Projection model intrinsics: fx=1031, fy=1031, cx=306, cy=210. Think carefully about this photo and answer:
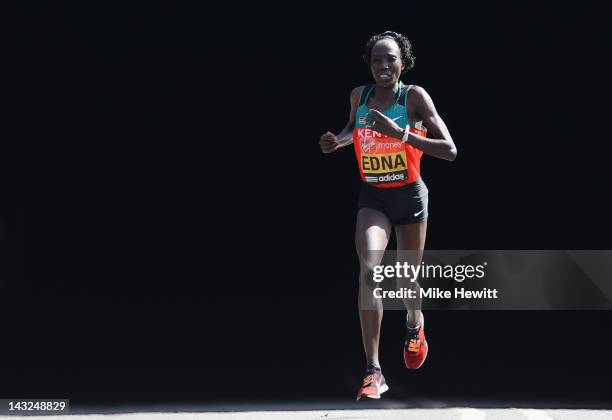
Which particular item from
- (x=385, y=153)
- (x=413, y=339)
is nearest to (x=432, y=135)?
(x=385, y=153)

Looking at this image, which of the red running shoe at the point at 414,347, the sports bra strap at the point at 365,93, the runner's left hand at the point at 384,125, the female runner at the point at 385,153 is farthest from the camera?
the red running shoe at the point at 414,347

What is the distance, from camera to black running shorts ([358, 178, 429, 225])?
4.95m

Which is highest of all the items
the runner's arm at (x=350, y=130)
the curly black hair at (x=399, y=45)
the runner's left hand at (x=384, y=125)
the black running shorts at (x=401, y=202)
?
the curly black hair at (x=399, y=45)

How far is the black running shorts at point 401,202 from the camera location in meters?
4.95

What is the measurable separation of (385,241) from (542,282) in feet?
8.52

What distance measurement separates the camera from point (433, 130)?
Result: 4.78 metres

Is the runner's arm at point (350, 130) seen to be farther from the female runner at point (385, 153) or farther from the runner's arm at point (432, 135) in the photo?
the runner's arm at point (432, 135)

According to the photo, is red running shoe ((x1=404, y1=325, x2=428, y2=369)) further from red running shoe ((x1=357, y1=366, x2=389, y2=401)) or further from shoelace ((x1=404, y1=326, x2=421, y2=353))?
red running shoe ((x1=357, y1=366, x2=389, y2=401))

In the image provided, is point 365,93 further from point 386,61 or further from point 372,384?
point 372,384

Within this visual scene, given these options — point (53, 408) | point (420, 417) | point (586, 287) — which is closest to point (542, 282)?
point (586, 287)

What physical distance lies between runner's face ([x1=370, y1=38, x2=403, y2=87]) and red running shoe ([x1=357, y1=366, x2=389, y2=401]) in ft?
4.38

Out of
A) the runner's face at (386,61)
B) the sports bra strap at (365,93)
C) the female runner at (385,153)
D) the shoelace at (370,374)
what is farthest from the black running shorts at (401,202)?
the shoelace at (370,374)

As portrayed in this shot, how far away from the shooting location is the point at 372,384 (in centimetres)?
472

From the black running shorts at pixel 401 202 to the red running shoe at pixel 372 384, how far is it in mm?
738
